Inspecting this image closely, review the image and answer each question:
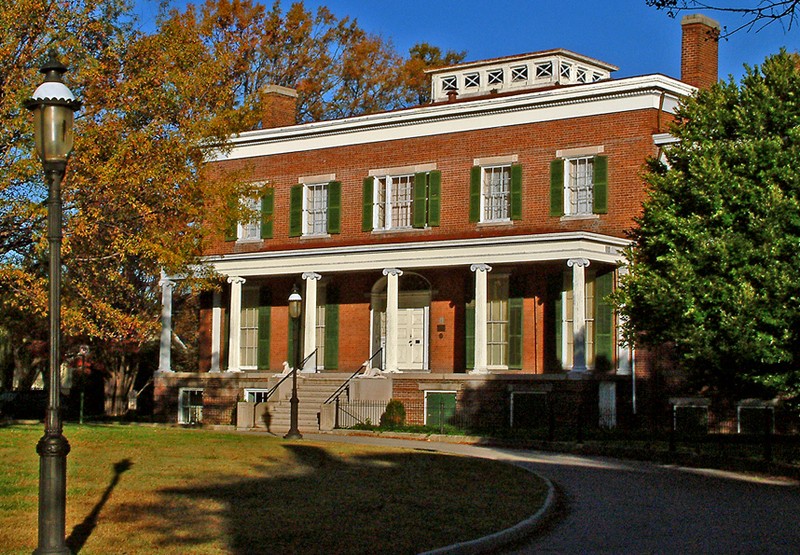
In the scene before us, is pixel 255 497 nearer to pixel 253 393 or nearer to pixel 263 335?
pixel 253 393

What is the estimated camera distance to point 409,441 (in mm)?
29953

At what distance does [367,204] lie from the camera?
3919cm

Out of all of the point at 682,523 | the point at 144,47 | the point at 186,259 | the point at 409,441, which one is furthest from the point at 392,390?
the point at 682,523

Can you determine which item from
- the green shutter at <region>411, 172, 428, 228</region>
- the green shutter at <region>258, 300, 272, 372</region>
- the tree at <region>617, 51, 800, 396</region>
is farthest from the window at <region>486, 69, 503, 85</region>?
the tree at <region>617, 51, 800, 396</region>

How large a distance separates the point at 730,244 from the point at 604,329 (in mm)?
10752

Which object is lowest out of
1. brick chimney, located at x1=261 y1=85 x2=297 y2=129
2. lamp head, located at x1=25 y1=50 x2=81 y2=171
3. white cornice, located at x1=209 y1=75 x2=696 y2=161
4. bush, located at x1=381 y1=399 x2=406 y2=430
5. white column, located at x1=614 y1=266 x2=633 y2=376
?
bush, located at x1=381 y1=399 x2=406 y2=430

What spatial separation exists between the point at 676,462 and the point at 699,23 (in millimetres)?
15727

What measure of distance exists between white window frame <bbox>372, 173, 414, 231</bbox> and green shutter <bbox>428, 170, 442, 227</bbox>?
871mm

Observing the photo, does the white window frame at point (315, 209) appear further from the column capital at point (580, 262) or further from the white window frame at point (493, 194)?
the column capital at point (580, 262)

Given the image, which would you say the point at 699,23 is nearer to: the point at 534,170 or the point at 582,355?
the point at 534,170

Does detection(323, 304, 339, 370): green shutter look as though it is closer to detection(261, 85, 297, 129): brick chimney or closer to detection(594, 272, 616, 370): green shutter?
detection(261, 85, 297, 129): brick chimney

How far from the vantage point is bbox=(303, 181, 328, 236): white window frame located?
40500 mm

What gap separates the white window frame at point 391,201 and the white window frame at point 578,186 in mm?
5412

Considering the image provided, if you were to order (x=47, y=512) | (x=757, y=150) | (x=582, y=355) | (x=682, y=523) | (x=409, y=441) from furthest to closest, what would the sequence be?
(x=582, y=355) < (x=409, y=441) < (x=757, y=150) < (x=682, y=523) < (x=47, y=512)
